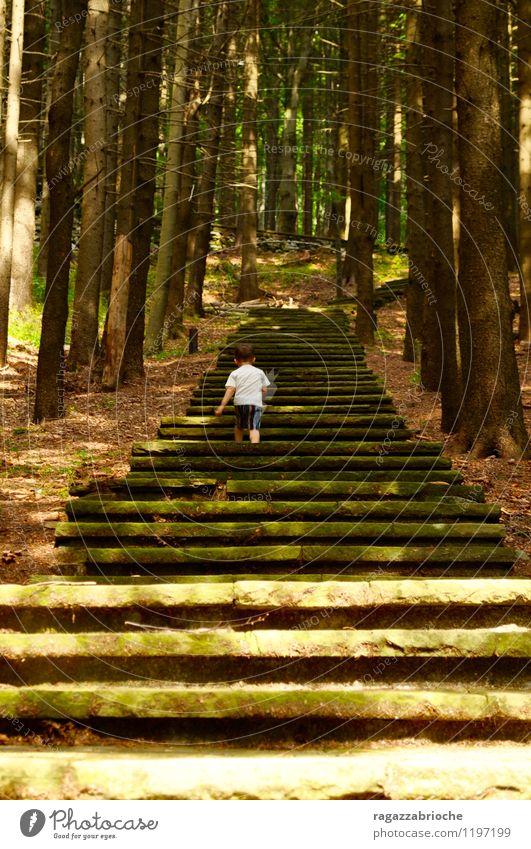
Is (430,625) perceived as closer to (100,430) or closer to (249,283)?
(100,430)

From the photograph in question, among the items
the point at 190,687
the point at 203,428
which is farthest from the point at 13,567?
the point at 203,428

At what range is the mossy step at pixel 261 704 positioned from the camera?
3984mm

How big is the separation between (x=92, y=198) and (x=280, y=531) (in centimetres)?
1303

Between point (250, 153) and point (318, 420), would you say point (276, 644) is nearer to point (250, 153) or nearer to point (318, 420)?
point (318, 420)

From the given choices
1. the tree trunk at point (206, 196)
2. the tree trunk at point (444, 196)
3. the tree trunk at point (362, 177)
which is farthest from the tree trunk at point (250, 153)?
the tree trunk at point (444, 196)

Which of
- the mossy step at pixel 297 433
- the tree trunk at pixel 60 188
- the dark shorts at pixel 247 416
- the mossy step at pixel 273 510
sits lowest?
the mossy step at pixel 273 510

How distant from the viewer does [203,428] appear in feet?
35.6

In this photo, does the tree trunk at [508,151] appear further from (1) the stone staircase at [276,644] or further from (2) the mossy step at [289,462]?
(1) the stone staircase at [276,644]

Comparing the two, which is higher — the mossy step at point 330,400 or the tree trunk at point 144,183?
the tree trunk at point 144,183

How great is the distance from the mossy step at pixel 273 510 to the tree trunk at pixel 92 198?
32.9 ft

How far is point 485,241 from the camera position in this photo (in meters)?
10.2

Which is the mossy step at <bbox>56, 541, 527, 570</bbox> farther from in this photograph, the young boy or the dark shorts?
the dark shorts

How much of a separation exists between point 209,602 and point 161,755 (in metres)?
1.39
